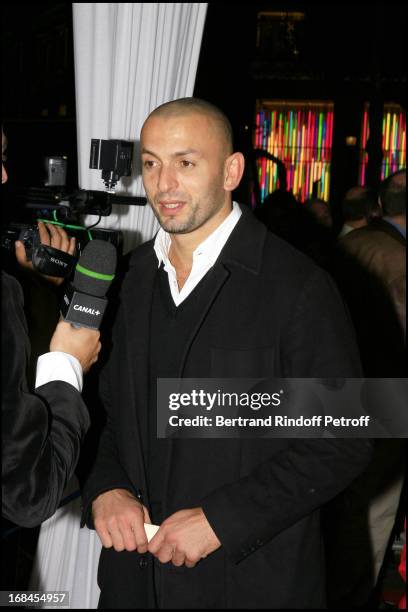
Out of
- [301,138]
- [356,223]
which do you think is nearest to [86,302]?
[356,223]

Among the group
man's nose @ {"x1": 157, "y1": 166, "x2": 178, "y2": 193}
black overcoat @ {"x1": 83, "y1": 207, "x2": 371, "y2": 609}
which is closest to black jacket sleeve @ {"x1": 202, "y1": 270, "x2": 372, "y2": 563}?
black overcoat @ {"x1": 83, "y1": 207, "x2": 371, "y2": 609}

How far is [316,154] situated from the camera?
724 inches

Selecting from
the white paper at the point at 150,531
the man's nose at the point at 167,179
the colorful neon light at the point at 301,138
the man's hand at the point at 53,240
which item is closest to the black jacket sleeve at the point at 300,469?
the white paper at the point at 150,531

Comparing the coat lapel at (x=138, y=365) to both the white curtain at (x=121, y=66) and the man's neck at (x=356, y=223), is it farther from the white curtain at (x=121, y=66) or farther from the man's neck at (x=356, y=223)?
the man's neck at (x=356, y=223)

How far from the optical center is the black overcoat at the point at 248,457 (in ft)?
6.55

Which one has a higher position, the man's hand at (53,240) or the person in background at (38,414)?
the man's hand at (53,240)

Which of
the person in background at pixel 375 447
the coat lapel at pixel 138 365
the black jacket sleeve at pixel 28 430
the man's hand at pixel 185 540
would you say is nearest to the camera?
the black jacket sleeve at pixel 28 430

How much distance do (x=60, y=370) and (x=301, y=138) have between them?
1728cm

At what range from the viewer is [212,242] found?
7.41ft

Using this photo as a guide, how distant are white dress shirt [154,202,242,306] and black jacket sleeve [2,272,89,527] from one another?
1.78ft

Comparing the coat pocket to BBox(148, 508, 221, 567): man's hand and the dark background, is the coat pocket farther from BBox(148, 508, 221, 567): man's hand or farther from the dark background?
the dark background

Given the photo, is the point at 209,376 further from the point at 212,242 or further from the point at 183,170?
the point at 183,170

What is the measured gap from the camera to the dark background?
16.2 metres

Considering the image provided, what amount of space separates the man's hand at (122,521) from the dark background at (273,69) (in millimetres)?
13990
